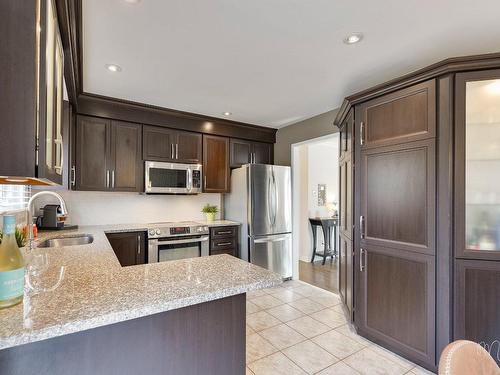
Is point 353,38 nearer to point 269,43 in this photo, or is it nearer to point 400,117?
point 269,43

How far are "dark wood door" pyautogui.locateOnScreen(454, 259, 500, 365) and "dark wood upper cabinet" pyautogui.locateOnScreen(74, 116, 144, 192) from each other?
11.1 feet

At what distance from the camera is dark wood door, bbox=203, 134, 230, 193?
13.0 feet

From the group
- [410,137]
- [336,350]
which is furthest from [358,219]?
[336,350]

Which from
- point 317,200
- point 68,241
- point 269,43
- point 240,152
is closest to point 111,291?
point 269,43


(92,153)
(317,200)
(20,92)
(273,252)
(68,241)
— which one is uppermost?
(92,153)

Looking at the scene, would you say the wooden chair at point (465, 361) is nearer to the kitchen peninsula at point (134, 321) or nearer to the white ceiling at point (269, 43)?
the kitchen peninsula at point (134, 321)

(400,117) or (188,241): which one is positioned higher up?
(400,117)

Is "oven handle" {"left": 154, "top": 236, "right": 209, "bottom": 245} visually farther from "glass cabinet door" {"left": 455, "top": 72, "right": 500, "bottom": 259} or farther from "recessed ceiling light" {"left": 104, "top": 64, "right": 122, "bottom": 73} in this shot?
"glass cabinet door" {"left": 455, "top": 72, "right": 500, "bottom": 259}

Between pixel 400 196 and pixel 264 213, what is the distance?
6.72 ft

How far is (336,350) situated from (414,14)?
255 centimetres

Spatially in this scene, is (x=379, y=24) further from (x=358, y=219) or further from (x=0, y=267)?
(x=0, y=267)

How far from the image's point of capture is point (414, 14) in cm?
168

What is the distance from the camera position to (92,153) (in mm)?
3211

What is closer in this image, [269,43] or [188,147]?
[269,43]
